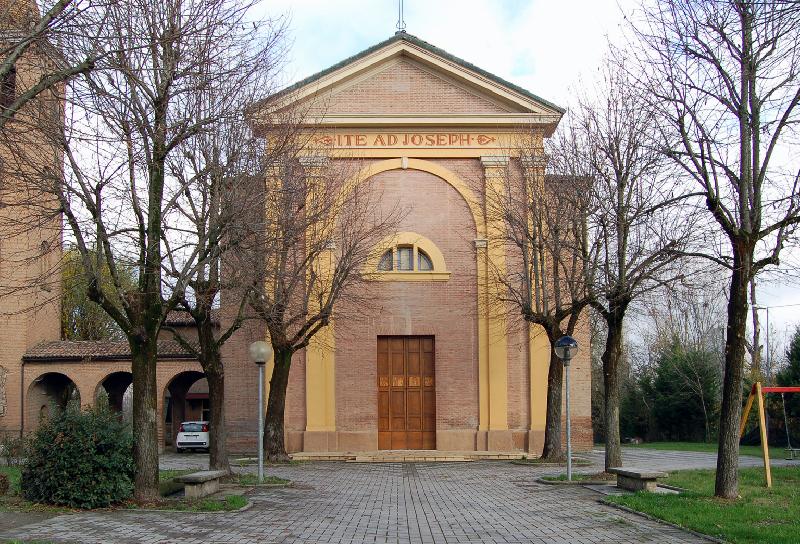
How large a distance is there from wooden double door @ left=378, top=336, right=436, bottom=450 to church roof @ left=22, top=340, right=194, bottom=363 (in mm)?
8733

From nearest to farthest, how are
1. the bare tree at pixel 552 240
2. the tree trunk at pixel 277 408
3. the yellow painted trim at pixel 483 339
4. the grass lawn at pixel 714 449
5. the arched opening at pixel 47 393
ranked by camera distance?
the bare tree at pixel 552 240 → the tree trunk at pixel 277 408 → the yellow painted trim at pixel 483 339 → the grass lawn at pixel 714 449 → the arched opening at pixel 47 393

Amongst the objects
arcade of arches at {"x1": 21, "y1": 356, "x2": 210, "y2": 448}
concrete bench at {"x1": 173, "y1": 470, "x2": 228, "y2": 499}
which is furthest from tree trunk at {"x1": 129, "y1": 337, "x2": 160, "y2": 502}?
arcade of arches at {"x1": 21, "y1": 356, "x2": 210, "y2": 448}

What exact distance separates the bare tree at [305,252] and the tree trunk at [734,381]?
8.66 meters

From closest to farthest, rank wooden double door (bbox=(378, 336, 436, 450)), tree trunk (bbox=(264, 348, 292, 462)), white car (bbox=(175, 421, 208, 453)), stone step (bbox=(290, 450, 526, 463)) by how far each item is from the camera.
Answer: tree trunk (bbox=(264, 348, 292, 462))
stone step (bbox=(290, 450, 526, 463))
wooden double door (bbox=(378, 336, 436, 450))
white car (bbox=(175, 421, 208, 453))

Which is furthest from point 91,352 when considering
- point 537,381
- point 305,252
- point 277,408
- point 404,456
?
point 537,381

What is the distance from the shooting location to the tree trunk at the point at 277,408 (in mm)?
23266

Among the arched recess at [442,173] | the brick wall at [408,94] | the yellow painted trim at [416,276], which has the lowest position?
the yellow painted trim at [416,276]

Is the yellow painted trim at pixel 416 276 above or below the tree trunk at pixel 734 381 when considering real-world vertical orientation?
above

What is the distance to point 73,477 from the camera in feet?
41.8

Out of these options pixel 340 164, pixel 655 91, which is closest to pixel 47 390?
pixel 340 164

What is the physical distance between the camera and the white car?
34.4 m

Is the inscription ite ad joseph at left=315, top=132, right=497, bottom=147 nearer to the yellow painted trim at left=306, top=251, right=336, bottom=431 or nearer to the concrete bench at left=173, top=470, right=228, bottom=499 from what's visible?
the yellow painted trim at left=306, top=251, right=336, bottom=431

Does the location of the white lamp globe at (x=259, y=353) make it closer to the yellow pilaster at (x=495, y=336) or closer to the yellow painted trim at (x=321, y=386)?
the yellow painted trim at (x=321, y=386)

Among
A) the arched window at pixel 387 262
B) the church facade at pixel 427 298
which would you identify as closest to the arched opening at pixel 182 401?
the church facade at pixel 427 298
